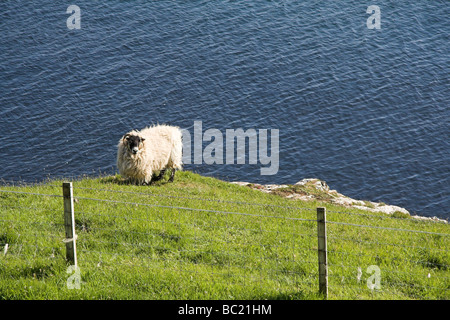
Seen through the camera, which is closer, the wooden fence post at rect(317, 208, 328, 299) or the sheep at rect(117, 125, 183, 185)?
the wooden fence post at rect(317, 208, 328, 299)

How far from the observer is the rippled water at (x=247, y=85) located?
32875 millimetres

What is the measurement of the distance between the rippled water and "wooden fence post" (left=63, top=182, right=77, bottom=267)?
19.3 metres

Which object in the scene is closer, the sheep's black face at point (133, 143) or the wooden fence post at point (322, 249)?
the wooden fence post at point (322, 249)

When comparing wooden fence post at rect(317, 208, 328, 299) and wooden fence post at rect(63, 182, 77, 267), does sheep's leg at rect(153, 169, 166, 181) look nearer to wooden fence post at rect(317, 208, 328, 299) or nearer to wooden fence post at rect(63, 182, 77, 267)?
wooden fence post at rect(63, 182, 77, 267)

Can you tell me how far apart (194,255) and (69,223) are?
2976mm

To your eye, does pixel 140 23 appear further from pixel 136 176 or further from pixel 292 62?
pixel 136 176

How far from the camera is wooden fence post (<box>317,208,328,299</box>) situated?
36.3 ft

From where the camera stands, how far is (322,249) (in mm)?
11219

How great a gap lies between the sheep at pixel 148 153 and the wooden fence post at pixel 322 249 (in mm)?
11577

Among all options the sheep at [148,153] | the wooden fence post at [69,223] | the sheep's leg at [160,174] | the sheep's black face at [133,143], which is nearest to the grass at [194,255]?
the wooden fence post at [69,223]

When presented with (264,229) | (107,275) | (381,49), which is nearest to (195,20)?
(381,49)

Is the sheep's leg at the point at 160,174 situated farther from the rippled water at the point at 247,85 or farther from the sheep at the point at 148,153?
the rippled water at the point at 247,85

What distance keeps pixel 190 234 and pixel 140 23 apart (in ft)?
111

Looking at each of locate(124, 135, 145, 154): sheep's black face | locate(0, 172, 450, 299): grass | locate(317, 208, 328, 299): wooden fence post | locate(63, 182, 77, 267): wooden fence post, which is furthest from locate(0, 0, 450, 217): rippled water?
locate(317, 208, 328, 299): wooden fence post
